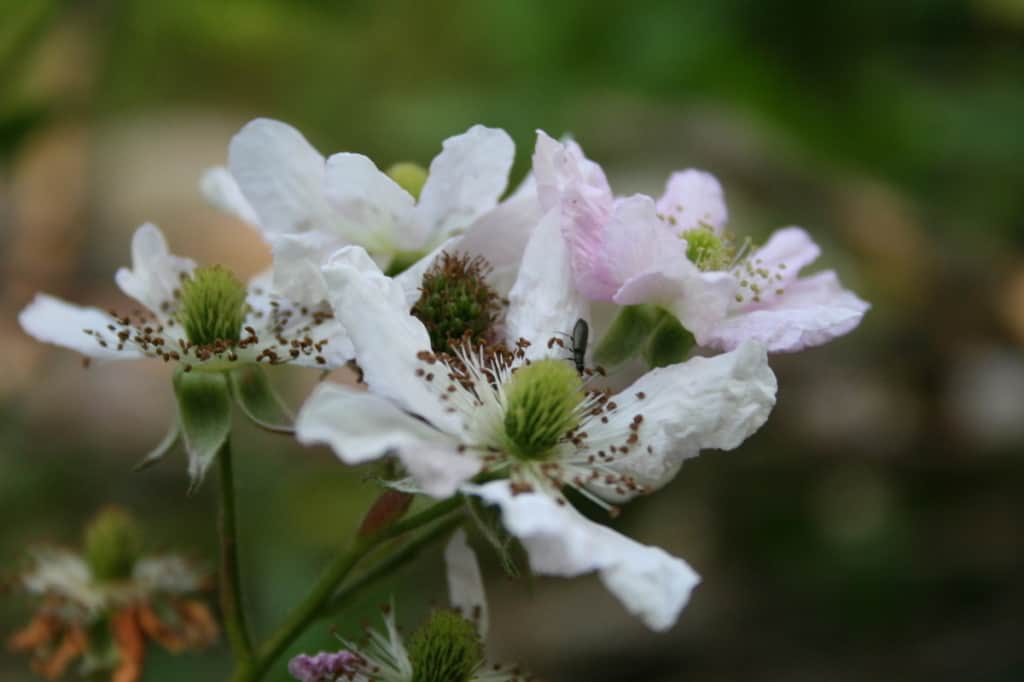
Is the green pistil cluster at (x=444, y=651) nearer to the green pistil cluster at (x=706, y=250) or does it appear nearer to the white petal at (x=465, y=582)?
the white petal at (x=465, y=582)

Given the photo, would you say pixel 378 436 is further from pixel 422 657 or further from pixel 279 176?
pixel 279 176

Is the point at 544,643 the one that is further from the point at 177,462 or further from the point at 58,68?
the point at 58,68

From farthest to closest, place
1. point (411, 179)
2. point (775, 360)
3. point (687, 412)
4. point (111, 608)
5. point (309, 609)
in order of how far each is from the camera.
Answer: point (775, 360)
point (111, 608)
point (411, 179)
point (309, 609)
point (687, 412)

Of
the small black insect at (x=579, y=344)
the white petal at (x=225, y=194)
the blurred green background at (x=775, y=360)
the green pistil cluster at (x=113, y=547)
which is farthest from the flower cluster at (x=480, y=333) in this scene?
the blurred green background at (x=775, y=360)

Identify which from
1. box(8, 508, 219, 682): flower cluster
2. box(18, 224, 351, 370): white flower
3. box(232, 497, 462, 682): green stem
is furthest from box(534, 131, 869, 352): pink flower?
box(8, 508, 219, 682): flower cluster

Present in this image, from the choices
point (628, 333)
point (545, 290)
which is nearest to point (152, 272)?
point (545, 290)

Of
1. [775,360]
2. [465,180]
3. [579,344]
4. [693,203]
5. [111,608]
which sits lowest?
[111,608]

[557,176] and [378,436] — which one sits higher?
[557,176]
